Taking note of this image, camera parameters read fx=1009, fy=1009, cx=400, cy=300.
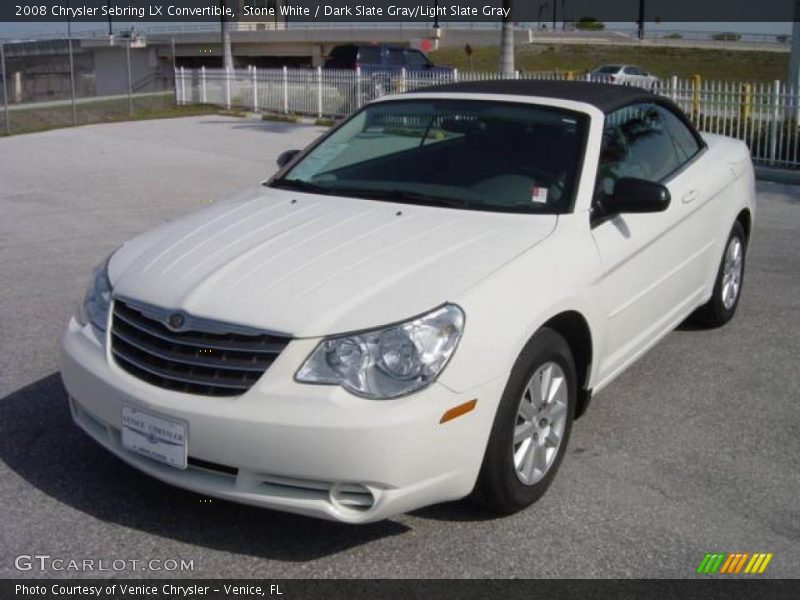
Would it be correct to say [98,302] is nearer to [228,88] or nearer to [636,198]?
[636,198]

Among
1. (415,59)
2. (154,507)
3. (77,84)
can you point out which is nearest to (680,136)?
(154,507)

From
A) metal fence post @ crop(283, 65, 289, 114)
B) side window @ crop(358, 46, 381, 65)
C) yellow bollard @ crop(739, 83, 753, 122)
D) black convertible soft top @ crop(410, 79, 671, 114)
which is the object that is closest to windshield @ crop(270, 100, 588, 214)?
black convertible soft top @ crop(410, 79, 671, 114)

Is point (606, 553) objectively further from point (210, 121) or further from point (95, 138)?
point (210, 121)

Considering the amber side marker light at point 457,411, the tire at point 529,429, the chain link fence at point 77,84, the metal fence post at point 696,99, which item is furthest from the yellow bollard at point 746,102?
the chain link fence at point 77,84

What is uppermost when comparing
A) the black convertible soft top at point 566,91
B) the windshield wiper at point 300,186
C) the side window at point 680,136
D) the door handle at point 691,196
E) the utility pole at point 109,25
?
the utility pole at point 109,25

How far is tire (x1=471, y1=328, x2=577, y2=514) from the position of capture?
362cm

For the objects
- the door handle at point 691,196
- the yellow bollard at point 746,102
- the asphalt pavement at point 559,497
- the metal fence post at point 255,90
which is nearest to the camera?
the asphalt pavement at point 559,497

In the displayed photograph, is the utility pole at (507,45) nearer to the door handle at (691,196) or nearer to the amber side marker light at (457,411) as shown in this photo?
the door handle at (691,196)

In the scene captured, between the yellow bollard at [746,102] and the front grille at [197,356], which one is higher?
the yellow bollard at [746,102]

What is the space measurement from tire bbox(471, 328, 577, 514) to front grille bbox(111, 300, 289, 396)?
2.81 ft

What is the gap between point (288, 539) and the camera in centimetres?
368

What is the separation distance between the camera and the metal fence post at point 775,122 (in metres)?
13.9

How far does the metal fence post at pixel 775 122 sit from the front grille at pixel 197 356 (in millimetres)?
12239
